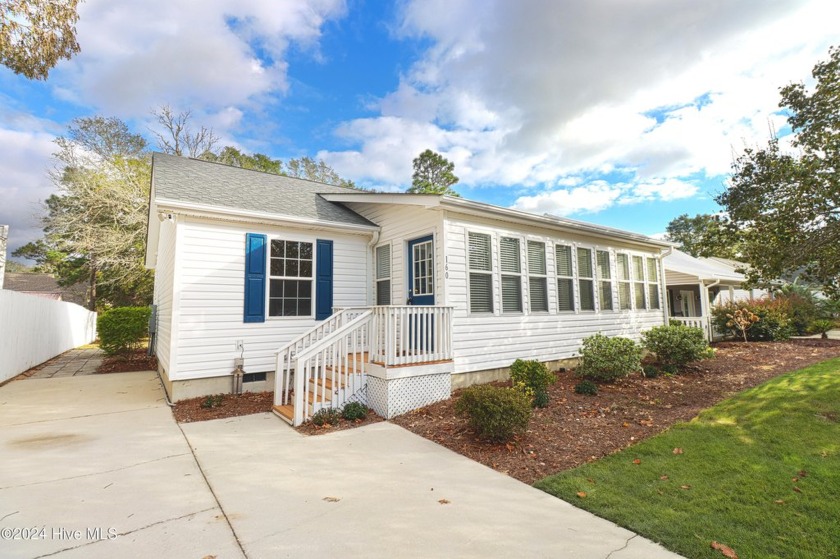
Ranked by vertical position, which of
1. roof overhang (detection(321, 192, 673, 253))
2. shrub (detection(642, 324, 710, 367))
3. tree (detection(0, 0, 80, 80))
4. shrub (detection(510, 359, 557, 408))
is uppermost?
tree (detection(0, 0, 80, 80))

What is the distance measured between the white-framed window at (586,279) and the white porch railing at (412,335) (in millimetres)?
4497

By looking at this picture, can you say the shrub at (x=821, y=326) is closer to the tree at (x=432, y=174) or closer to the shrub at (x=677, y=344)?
the shrub at (x=677, y=344)

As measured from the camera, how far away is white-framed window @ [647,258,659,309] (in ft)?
36.1

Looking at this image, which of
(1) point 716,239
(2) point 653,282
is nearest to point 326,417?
(1) point 716,239

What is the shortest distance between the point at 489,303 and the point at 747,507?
480 cm

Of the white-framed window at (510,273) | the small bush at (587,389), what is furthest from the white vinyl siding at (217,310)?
the small bush at (587,389)

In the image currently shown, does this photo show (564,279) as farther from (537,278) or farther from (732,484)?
(732,484)

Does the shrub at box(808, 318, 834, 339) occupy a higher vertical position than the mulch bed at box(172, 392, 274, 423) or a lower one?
higher

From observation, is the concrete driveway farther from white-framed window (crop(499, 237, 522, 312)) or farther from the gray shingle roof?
the gray shingle roof

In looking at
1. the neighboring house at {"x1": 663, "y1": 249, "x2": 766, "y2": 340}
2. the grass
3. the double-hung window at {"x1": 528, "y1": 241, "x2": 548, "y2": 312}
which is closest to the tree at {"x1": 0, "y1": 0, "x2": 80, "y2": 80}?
the double-hung window at {"x1": 528, "y1": 241, "x2": 548, "y2": 312}

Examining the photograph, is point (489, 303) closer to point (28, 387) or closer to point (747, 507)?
point (747, 507)

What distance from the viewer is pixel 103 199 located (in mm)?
17531

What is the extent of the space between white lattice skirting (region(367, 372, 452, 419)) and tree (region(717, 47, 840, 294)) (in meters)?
5.67

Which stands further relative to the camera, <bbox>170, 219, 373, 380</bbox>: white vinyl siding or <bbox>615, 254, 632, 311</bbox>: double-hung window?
<bbox>615, 254, 632, 311</bbox>: double-hung window
